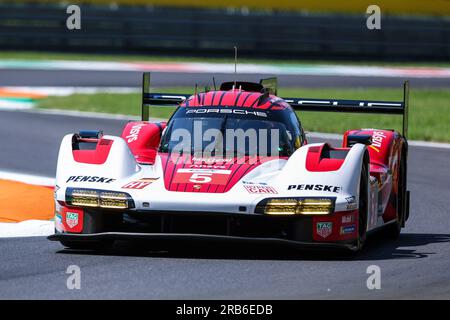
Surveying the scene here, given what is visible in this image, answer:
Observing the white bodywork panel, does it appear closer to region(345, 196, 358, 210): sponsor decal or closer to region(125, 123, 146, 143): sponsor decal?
region(345, 196, 358, 210): sponsor decal

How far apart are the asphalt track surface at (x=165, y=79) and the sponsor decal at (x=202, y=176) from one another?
1854 cm

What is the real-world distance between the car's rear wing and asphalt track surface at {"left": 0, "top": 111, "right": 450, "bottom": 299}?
1.16 metres

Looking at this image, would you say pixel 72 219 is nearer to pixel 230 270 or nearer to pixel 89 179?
pixel 89 179

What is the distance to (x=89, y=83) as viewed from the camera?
2797cm

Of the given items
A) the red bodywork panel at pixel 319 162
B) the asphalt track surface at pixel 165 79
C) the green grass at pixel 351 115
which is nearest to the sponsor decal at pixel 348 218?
the red bodywork panel at pixel 319 162

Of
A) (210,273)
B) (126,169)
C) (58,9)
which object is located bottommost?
(210,273)

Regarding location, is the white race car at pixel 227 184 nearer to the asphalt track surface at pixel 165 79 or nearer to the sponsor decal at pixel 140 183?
the sponsor decal at pixel 140 183

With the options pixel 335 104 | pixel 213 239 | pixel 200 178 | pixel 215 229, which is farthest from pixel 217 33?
pixel 213 239

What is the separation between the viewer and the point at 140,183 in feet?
27.6

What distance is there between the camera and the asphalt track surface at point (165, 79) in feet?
91.1

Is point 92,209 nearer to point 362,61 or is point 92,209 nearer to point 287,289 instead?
point 287,289

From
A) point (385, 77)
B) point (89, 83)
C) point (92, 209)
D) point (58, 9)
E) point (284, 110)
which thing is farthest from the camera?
point (58, 9)

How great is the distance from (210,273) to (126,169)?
139cm
